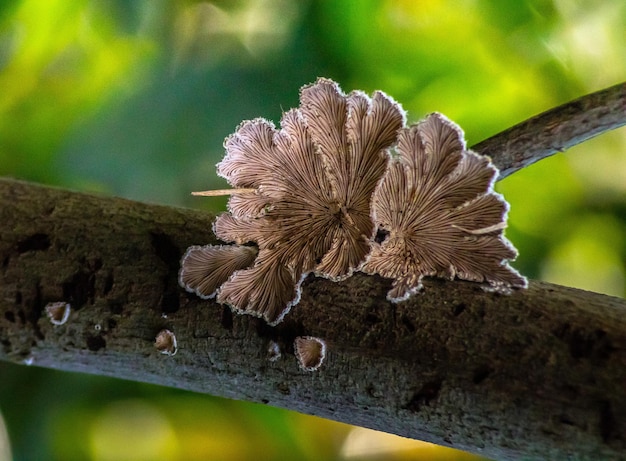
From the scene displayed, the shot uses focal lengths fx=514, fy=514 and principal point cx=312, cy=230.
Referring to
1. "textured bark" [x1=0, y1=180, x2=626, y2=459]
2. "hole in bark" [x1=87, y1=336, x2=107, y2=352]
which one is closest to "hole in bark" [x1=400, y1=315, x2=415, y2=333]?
"textured bark" [x1=0, y1=180, x2=626, y2=459]

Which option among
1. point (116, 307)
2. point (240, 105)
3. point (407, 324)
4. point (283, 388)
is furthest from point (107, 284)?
point (240, 105)

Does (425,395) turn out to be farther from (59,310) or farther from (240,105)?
(240,105)

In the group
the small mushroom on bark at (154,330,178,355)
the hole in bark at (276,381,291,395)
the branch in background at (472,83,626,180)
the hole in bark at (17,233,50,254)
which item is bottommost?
the hole in bark at (276,381,291,395)

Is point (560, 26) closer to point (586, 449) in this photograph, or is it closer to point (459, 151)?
point (459, 151)

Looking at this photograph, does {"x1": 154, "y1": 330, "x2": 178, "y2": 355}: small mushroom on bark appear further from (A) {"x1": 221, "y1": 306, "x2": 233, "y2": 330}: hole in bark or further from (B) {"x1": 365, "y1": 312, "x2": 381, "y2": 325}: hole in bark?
(B) {"x1": 365, "y1": 312, "x2": 381, "y2": 325}: hole in bark

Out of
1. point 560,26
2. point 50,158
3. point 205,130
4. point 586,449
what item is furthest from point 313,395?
point 560,26

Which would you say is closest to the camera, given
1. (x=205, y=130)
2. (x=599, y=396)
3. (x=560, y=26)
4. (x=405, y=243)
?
(x=599, y=396)
